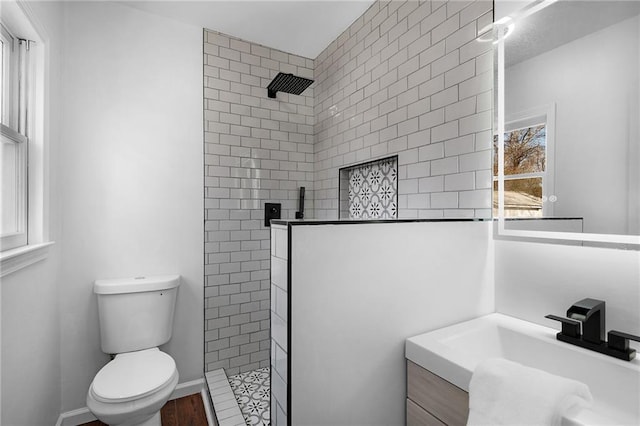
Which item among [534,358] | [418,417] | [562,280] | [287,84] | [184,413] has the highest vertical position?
[287,84]

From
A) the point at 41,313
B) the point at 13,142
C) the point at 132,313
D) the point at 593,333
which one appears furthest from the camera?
the point at 132,313

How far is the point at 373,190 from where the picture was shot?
2230mm

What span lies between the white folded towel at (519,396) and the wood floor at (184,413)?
183 cm

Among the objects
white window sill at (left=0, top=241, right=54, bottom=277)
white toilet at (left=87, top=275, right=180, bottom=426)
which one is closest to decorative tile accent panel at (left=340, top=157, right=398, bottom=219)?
white toilet at (left=87, top=275, right=180, bottom=426)

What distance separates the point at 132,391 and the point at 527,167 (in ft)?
6.74

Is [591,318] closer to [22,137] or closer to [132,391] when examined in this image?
[132,391]

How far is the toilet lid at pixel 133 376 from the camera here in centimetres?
149

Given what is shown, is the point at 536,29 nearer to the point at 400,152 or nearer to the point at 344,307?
the point at 400,152

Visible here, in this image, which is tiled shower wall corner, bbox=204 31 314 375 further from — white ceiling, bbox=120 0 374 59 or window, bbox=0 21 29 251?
window, bbox=0 21 29 251

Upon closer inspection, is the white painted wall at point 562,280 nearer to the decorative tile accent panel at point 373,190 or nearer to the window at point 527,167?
the window at point 527,167

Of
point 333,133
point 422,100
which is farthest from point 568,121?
point 333,133

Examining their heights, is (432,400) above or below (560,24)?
below

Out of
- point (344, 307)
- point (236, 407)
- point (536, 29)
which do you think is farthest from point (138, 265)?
point (536, 29)

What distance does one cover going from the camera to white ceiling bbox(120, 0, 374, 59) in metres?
2.10
